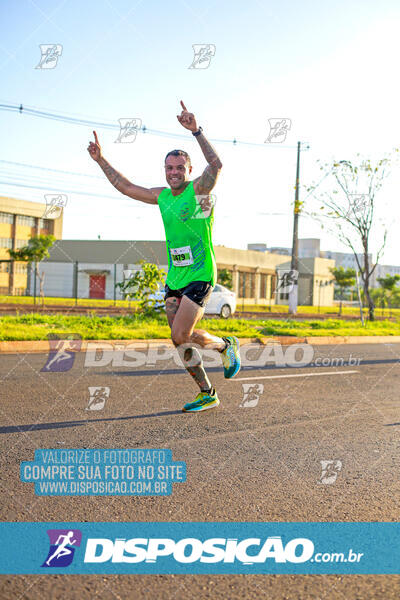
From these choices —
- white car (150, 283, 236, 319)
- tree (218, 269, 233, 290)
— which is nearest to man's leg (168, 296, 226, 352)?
white car (150, 283, 236, 319)

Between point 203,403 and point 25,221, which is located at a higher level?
point 25,221

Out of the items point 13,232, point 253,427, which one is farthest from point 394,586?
point 13,232

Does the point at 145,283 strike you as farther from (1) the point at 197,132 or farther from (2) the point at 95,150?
(1) the point at 197,132

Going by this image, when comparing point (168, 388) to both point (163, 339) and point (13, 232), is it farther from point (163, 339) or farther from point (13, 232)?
point (13, 232)

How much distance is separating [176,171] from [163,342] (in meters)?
8.10

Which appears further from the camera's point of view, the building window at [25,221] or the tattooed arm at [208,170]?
the building window at [25,221]

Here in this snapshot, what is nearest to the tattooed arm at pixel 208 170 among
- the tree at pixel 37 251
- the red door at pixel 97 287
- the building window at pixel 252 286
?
the tree at pixel 37 251

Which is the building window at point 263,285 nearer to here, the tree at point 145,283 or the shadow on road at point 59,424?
the tree at point 145,283

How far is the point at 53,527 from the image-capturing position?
8.43 feet

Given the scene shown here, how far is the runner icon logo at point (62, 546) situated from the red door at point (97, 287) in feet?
159

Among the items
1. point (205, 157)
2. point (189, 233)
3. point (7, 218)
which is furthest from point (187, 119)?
point (7, 218)

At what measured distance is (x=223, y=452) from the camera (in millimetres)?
3922

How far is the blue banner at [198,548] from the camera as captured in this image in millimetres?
2266

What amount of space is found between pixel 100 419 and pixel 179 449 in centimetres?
115
